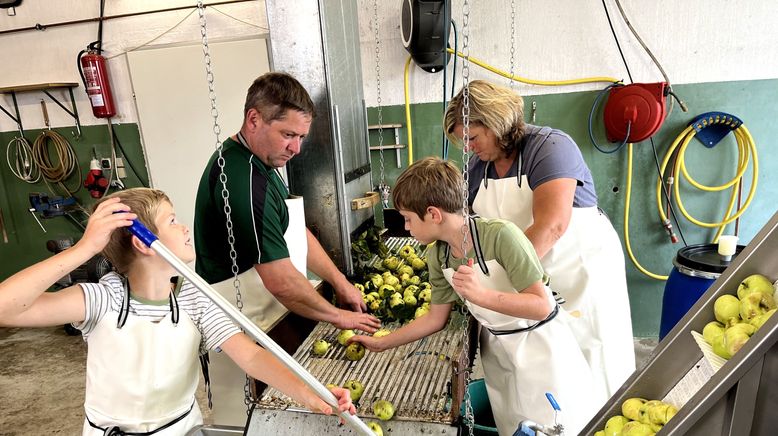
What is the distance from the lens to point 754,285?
0.95 metres

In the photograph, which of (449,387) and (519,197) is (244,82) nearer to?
(519,197)

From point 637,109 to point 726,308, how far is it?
263 cm

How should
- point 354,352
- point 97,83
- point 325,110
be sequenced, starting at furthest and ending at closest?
1. point 97,83
2. point 325,110
3. point 354,352

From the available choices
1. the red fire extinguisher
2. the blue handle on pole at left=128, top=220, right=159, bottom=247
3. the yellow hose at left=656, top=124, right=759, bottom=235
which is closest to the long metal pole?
the blue handle on pole at left=128, top=220, right=159, bottom=247

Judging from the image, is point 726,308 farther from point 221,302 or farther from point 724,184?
point 724,184

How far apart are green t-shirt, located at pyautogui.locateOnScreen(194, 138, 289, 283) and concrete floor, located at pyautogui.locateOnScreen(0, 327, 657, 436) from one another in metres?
1.65

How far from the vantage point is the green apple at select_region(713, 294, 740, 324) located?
97 cm

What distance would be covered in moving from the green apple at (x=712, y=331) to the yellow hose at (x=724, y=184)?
2.78m

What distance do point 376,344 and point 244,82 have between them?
2968 mm

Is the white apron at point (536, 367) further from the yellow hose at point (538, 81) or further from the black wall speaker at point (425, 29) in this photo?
the yellow hose at point (538, 81)

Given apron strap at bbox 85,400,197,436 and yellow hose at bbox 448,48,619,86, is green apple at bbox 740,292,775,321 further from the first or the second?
yellow hose at bbox 448,48,619,86

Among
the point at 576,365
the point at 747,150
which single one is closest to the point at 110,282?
the point at 576,365

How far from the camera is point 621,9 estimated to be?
3.31m

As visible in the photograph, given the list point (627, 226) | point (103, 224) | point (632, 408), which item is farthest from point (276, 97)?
point (627, 226)
